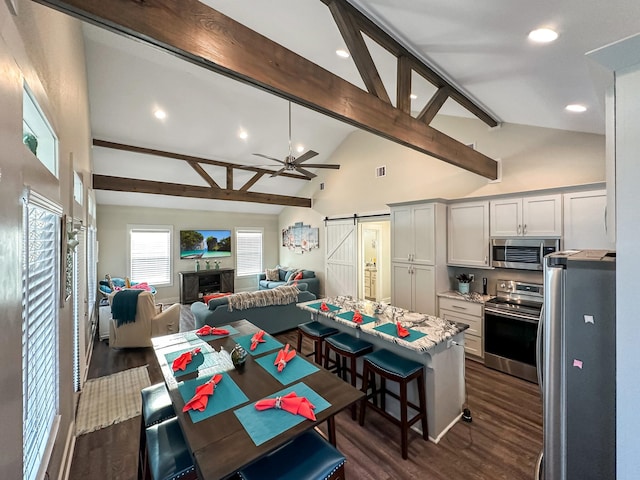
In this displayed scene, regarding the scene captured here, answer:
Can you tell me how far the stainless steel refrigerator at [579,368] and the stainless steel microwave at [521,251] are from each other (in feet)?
8.13

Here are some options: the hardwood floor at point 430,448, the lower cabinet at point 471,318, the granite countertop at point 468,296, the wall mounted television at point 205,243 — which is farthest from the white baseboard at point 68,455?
the wall mounted television at point 205,243

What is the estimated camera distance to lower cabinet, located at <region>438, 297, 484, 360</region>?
3.63 metres

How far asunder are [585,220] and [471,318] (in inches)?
67.7

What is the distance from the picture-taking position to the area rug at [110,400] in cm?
257

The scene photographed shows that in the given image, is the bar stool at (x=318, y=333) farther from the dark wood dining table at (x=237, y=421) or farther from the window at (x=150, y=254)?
the window at (x=150, y=254)

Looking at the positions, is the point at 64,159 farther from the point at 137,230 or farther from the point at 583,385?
the point at 137,230

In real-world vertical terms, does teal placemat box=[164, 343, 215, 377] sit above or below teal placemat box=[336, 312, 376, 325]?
below

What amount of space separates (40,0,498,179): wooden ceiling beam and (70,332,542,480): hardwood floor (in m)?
2.62

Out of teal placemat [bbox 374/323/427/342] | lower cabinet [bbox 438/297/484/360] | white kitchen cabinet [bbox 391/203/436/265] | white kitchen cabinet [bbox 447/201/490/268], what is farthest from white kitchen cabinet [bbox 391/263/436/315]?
teal placemat [bbox 374/323/427/342]

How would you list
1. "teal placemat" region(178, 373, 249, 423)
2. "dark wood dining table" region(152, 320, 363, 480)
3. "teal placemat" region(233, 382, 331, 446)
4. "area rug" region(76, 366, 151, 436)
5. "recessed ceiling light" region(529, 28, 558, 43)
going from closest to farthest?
"dark wood dining table" region(152, 320, 363, 480) → "teal placemat" region(233, 382, 331, 446) → "teal placemat" region(178, 373, 249, 423) → "recessed ceiling light" region(529, 28, 558, 43) → "area rug" region(76, 366, 151, 436)

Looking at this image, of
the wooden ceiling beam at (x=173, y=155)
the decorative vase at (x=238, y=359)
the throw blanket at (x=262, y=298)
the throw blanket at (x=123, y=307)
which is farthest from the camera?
the wooden ceiling beam at (x=173, y=155)

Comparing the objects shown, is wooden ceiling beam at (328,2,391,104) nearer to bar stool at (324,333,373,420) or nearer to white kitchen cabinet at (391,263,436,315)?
bar stool at (324,333,373,420)

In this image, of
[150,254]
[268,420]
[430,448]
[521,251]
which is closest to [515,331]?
[521,251]

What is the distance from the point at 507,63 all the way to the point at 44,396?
3.68 metres
